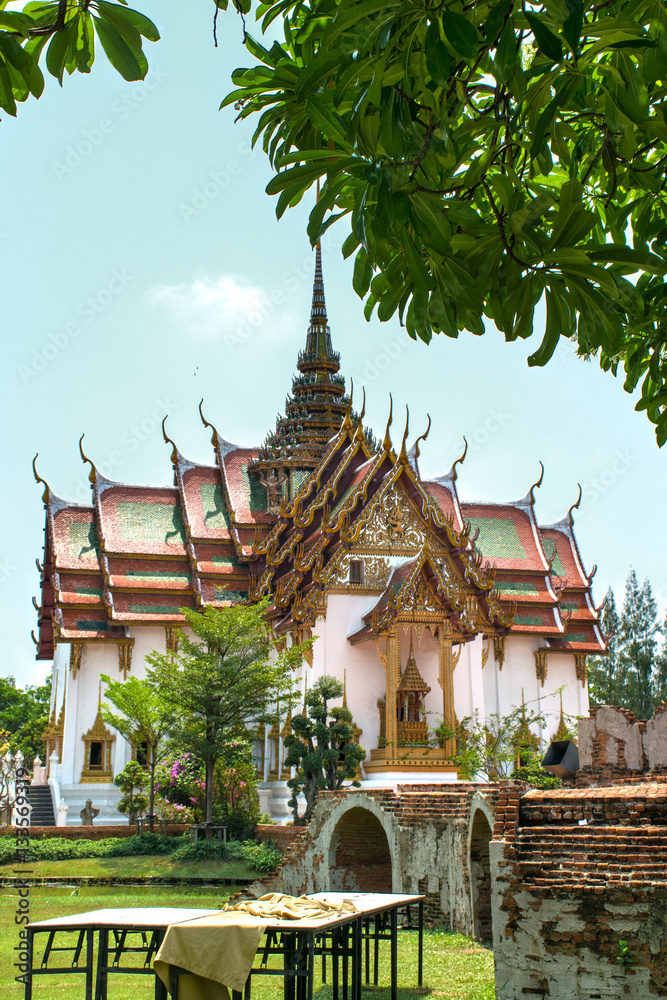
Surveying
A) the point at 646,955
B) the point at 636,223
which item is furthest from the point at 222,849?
the point at 636,223

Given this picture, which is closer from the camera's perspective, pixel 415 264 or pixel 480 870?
pixel 415 264

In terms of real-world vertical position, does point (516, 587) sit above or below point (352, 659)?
above

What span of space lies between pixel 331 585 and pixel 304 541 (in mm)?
2060

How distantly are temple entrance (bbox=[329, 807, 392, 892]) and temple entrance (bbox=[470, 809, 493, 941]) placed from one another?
2830mm

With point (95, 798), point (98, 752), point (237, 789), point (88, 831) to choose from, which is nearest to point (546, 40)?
point (237, 789)

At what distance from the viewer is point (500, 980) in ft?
25.7

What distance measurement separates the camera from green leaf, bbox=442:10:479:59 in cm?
276

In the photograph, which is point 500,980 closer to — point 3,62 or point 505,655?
point 3,62

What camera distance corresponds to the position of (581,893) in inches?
292

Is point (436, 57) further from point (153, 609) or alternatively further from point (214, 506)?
point (214, 506)

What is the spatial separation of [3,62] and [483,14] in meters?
1.42

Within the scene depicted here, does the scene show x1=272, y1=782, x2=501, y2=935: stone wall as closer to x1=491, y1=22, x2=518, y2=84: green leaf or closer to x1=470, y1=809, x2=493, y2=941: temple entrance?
x1=470, y1=809, x2=493, y2=941: temple entrance

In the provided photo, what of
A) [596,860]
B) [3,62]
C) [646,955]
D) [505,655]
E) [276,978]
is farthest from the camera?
[505,655]

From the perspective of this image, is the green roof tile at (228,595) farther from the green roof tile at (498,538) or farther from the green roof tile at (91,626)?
the green roof tile at (498,538)
